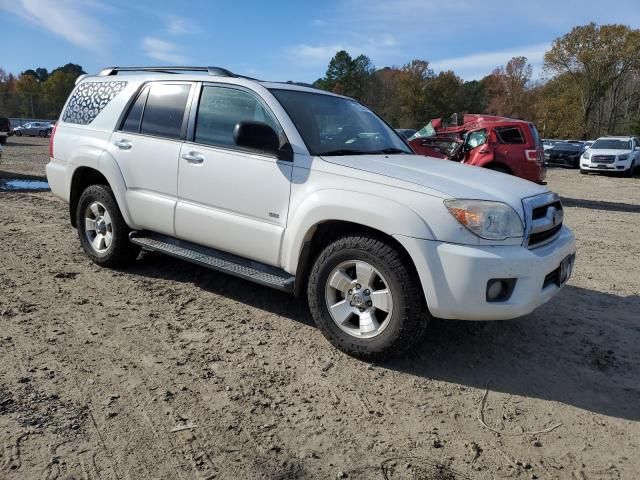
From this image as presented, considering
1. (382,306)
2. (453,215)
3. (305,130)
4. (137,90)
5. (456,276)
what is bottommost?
Answer: (382,306)

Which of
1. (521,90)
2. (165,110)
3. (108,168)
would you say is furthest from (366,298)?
(521,90)

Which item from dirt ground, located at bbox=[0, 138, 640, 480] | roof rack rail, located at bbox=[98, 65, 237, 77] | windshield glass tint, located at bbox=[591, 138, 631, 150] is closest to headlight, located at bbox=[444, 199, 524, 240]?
dirt ground, located at bbox=[0, 138, 640, 480]

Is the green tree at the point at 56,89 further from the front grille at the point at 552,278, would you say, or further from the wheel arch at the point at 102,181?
the front grille at the point at 552,278

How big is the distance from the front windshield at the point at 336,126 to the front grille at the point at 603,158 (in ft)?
66.8

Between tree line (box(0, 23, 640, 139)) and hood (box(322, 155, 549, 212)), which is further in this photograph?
tree line (box(0, 23, 640, 139))

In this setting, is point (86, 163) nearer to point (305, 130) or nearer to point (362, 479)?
point (305, 130)

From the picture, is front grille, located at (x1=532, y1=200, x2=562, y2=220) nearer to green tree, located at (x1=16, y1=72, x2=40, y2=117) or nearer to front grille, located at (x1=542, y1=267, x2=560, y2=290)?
front grille, located at (x1=542, y1=267, x2=560, y2=290)

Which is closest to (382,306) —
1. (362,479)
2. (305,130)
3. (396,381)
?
(396,381)

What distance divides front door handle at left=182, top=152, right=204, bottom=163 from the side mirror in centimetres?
56

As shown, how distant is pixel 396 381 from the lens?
327 centimetres

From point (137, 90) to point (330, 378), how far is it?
129 inches

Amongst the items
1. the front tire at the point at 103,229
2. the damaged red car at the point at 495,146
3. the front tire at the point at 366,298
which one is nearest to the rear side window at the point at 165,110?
the front tire at the point at 103,229

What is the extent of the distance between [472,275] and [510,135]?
968cm

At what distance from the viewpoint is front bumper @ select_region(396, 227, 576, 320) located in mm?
3027
